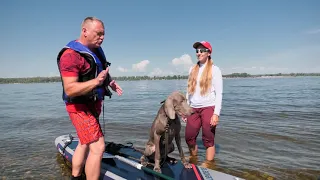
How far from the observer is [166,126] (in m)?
4.48

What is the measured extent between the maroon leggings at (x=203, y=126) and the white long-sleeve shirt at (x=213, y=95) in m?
0.14

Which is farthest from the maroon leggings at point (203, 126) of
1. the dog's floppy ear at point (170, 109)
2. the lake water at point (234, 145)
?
the dog's floppy ear at point (170, 109)

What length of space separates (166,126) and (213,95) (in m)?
1.98

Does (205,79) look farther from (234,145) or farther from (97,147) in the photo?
(234,145)

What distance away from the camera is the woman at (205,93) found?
19.0 feet

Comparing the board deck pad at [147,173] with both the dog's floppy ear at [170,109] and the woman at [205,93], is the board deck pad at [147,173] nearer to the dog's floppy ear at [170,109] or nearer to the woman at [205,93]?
the dog's floppy ear at [170,109]

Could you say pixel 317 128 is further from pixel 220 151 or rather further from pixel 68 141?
pixel 68 141

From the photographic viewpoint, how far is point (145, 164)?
4938 mm

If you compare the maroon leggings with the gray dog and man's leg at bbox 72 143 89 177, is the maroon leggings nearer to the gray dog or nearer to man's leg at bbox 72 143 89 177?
the gray dog

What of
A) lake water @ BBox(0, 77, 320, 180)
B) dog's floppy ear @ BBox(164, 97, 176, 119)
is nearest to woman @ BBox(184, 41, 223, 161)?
lake water @ BBox(0, 77, 320, 180)

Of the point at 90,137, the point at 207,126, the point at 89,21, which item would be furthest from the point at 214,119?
the point at 89,21

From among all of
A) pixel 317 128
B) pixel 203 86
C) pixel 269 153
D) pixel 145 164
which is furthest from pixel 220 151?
pixel 317 128

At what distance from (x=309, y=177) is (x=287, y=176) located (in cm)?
52

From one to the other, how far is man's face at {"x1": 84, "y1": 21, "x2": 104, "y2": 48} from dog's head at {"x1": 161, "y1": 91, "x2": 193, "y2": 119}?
5.10 ft
